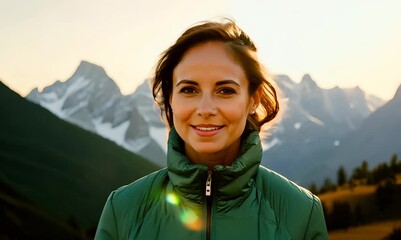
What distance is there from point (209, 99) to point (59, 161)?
3877 inches

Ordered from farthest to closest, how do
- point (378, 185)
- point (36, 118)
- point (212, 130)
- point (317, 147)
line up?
point (317, 147) → point (36, 118) → point (378, 185) → point (212, 130)

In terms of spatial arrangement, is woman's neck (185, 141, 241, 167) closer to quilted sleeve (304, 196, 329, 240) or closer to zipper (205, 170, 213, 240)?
zipper (205, 170, 213, 240)

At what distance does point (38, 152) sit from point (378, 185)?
2766 inches

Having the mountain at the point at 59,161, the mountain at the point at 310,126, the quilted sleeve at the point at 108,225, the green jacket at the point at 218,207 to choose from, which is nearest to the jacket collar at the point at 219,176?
the green jacket at the point at 218,207

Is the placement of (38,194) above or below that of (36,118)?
below

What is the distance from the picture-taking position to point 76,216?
261 feet

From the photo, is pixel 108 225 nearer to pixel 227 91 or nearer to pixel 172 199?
pixel 172 199

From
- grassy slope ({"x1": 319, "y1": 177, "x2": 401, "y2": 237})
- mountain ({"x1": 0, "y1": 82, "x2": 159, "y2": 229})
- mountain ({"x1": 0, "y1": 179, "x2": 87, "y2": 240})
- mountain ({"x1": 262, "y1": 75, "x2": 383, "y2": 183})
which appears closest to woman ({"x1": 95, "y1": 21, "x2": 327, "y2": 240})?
grassy slope ({"x1": 319, "y1": 177, "x2": 401, "y2": 237})

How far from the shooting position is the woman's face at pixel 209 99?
9.59ft

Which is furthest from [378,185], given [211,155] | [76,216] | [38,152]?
[38,152]

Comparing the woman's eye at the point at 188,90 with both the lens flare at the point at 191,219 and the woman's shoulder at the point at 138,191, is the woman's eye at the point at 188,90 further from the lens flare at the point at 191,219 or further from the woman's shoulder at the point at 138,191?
the lens flare at the point at 191,219

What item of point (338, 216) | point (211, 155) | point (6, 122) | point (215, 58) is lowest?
point (6, 122)

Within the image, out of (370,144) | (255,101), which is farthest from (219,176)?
(370,144)

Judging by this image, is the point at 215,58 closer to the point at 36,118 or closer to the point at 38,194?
the point at 38,194
